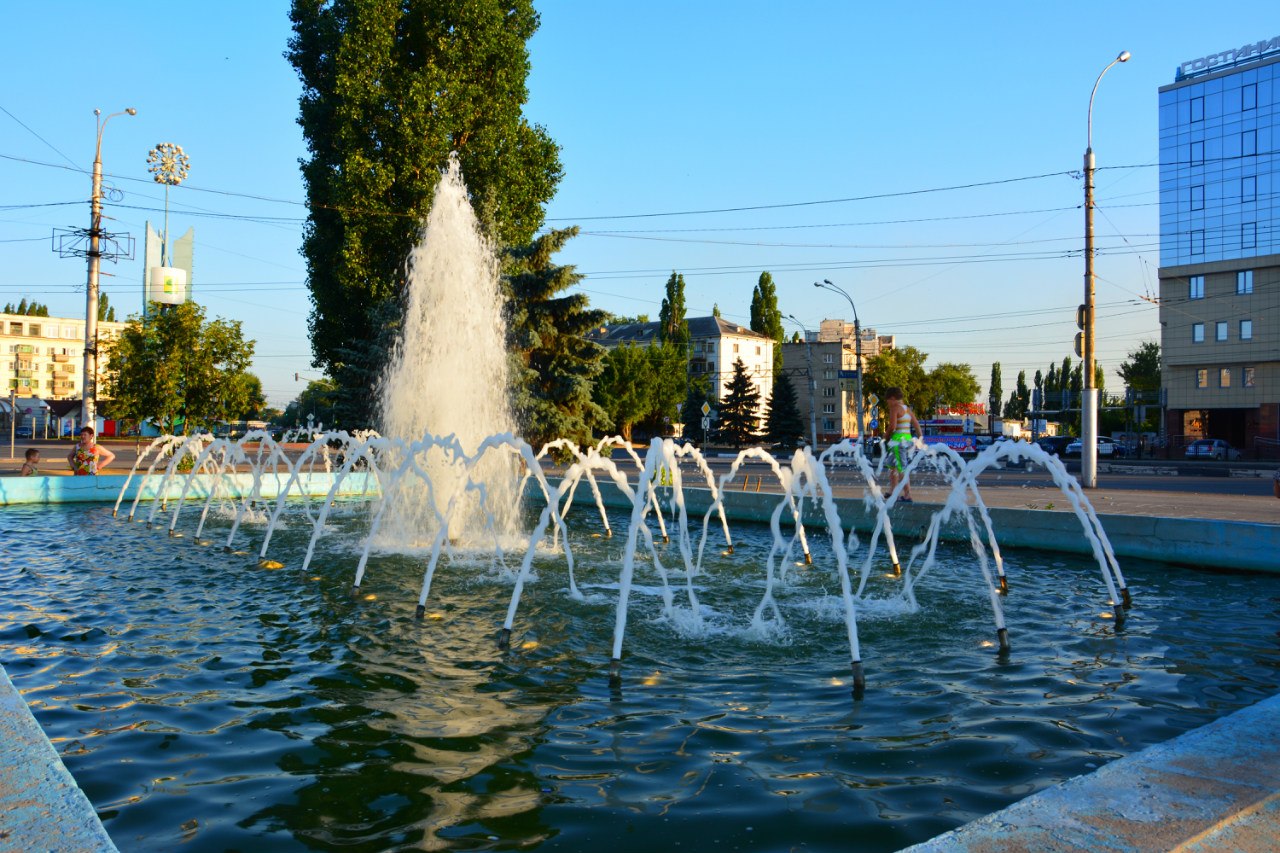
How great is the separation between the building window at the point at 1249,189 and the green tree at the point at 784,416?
29.1m

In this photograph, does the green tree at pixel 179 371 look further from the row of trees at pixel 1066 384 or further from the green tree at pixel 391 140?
the row of trees at pixel 1066 384

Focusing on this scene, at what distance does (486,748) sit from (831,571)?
6.15 meters

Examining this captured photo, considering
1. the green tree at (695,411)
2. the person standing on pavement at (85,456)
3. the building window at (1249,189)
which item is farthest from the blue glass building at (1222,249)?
the person standing on pavement at (85,456)

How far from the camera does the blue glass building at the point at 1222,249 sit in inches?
1879

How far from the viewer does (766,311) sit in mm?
90438

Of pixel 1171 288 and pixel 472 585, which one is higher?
pixel 1171 288

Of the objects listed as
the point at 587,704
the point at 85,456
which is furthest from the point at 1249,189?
the point at 587,704

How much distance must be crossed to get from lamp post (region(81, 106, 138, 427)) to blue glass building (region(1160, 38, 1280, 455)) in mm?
48797

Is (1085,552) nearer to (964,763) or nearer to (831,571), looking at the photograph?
(831,571)

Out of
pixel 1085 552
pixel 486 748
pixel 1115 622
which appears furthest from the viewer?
pixel 1085 552

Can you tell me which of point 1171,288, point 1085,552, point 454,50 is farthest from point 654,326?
point 1085,552

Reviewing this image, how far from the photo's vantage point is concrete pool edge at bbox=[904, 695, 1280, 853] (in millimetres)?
2434

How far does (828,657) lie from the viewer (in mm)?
5816

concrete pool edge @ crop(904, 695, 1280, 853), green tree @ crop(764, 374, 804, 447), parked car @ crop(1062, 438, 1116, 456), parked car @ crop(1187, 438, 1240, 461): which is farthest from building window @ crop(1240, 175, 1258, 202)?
concrete pool edge @ crop(904, 695, 1280, 853)
